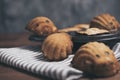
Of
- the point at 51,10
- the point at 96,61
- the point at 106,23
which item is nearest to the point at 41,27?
the point at 106,23

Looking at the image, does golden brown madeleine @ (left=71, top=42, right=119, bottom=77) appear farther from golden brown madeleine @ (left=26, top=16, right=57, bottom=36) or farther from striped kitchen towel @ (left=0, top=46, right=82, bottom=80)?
golden brown madeleine @ (left=26, top=16, right=57, bottom=36)

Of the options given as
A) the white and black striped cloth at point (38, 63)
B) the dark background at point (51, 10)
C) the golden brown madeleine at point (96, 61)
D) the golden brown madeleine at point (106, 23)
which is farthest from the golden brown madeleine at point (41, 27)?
the dark background at point (51, 10)

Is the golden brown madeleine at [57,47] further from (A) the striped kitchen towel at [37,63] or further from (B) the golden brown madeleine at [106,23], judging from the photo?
(B) the golden brown madeleine at [106,23]

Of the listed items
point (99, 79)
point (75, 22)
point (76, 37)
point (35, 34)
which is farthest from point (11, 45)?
point (75, 22)

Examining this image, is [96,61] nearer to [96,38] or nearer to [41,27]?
[96,38]

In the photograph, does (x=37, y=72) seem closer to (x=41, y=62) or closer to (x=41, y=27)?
(x=41, y=62)
